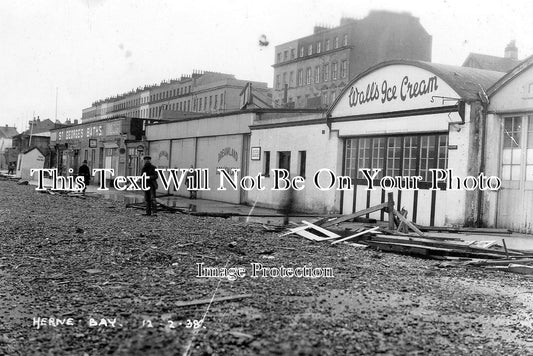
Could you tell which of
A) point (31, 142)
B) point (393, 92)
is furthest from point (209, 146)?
point (31, 142)

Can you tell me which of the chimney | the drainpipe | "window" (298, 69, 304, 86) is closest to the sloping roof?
"window" (298, 69, 304, 86)

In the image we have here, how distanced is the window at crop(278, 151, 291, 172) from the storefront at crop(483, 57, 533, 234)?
970 cm

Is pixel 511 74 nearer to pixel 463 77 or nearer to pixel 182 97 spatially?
pixel 463 77

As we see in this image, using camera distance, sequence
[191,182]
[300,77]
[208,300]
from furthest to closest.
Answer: [300,77] < [191,182] < [208,300]

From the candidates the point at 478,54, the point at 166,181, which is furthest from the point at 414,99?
the point at 478,54

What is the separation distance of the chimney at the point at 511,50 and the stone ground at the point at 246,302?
47.1 m

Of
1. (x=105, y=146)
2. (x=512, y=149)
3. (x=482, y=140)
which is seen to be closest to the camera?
(x=512, y=149)

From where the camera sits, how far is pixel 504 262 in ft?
31.8

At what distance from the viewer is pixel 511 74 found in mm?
14867

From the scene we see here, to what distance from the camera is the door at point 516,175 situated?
47.7ft

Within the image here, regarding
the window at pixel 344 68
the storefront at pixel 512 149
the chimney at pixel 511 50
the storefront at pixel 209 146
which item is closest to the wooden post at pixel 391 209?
the storefront at pixel 512 149

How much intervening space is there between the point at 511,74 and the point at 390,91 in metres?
4.09

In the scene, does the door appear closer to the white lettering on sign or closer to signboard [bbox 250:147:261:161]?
the white lettering on sign

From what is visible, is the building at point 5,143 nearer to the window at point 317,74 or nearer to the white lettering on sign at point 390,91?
the window at point 317,74
